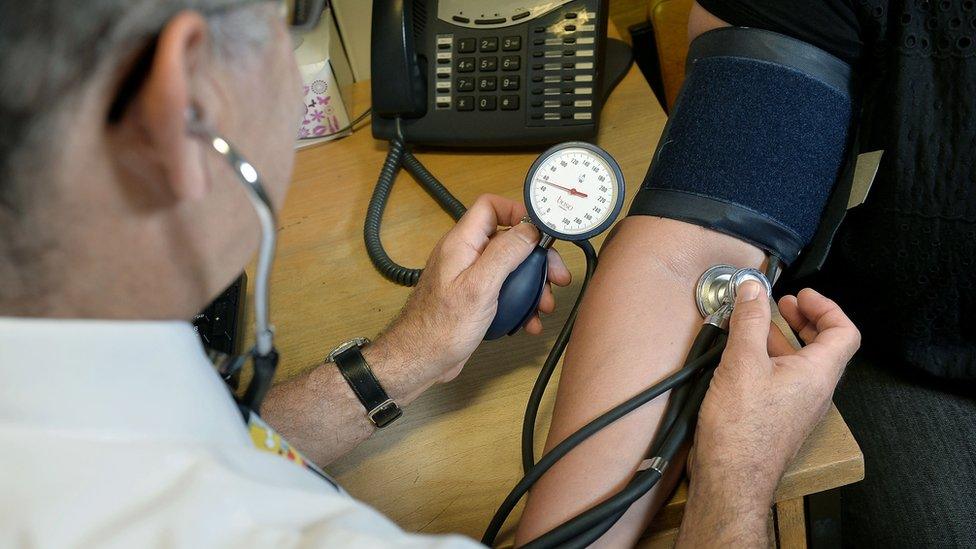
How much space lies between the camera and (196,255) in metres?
0.51

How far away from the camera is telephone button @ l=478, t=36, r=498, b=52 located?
1.04 meters

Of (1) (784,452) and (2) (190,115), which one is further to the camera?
(1) (784,452)

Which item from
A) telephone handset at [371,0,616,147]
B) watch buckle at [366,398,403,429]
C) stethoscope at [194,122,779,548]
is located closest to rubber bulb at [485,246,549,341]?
stethoscope at [194,122,779,548]

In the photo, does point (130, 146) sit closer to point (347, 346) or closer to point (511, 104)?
point (347, 346)

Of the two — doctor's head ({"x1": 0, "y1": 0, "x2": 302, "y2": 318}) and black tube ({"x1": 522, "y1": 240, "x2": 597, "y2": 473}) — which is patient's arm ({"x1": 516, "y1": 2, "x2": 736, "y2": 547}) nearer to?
black tube ({"x1": 522, "y1": 240, "x2": 597, "y2": 473})

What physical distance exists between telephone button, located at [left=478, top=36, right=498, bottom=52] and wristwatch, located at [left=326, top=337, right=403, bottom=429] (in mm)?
452

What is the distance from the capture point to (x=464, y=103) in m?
1.05

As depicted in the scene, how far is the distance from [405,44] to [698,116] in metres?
0.41

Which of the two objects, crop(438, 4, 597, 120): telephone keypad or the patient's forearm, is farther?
crop(438, 4, 597, 120): telephone keypad

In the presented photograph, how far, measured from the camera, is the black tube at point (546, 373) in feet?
2.53

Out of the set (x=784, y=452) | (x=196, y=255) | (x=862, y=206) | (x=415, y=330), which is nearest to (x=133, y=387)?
(x=196, y=255)

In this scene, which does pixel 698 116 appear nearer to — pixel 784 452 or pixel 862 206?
pixel 862 206

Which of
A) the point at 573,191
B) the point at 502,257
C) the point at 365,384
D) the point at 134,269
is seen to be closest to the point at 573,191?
the point at 573,191

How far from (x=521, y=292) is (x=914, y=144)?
46 cm
